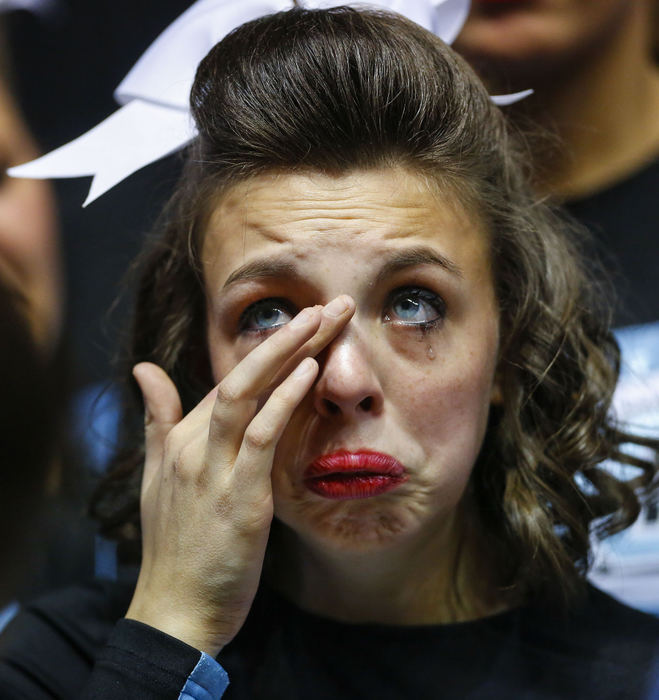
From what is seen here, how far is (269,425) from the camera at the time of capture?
99cm

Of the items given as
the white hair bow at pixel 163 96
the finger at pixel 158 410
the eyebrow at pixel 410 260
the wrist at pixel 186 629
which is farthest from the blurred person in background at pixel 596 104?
the wrist at pixel 186 629

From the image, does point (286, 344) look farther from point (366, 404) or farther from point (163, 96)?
point (163, 96)

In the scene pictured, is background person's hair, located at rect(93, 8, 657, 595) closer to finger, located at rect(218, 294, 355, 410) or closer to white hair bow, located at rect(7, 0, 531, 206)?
white hair bow, located at rect(7, 0, 531, 206)

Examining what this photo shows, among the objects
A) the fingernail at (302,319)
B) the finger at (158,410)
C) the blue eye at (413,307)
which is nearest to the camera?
the fingernail at (302,319)

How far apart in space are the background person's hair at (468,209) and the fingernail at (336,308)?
0.19m

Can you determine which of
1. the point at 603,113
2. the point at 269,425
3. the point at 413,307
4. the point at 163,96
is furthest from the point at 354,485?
the point at 603,113

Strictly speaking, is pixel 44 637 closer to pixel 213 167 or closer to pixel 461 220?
pixel 213 167

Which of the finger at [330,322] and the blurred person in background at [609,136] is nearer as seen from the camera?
the finger at [330,322]

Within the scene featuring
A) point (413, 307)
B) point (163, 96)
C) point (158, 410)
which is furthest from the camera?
point (163, 96)

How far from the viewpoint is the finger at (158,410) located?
119cm

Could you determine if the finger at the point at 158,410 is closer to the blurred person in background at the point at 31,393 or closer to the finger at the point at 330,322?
the finger at the point at 330,322

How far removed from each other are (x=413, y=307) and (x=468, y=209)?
0.55ft

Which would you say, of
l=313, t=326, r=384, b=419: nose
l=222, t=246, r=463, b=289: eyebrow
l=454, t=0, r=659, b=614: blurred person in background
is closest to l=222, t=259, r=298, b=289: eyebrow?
l=222, t=246, r=463, b=289: eyebrow

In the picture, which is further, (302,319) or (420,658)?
(420,658)
